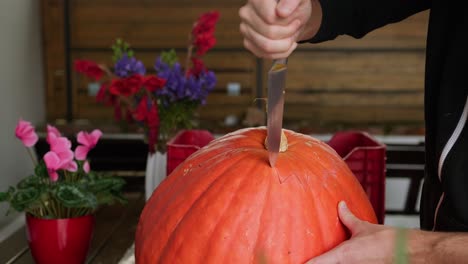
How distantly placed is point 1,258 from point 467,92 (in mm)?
1071

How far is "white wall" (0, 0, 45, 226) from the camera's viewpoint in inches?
135

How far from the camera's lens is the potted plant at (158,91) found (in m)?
1.63

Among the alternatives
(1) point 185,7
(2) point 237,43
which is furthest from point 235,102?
(1) point 185,7

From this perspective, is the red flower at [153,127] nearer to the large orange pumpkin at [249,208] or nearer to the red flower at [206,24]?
the red flower at [206,24]

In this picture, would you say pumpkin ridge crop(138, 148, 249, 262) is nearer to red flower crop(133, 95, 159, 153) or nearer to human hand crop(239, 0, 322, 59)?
human hand crop(239, 0, 322, 59)

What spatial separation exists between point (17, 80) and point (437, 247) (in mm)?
3510

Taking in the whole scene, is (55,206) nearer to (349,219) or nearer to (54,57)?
(349,219)

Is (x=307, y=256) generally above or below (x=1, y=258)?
above

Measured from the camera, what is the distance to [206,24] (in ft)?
5.75

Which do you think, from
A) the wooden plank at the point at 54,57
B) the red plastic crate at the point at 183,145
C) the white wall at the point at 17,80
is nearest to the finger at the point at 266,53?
the red plastic crate at the point at 183,145

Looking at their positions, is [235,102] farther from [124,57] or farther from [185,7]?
[124,57]

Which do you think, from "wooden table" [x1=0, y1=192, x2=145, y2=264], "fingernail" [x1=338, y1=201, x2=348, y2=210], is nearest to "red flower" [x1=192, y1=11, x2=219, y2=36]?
"wooden table" [x1=0, y1=192, x2=145, y2=264]

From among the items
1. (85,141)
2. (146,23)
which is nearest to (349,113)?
(146,23)

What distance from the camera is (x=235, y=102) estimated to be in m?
4.20
